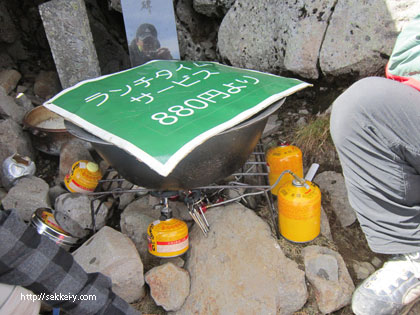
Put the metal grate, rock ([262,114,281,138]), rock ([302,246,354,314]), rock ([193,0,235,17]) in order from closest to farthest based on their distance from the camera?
rock ([302,246,354,314]), the metal grate, rock ([262,114,281,138]), rock ([193,0,235,17])

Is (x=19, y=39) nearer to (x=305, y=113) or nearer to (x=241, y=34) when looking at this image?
(x=241, y=34)

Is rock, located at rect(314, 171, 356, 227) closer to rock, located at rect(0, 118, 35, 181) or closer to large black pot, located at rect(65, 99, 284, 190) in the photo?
large black pot, located at rect(65, 99, 284, 190)

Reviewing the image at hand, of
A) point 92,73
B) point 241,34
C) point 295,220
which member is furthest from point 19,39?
point 295,220

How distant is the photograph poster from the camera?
3164mm

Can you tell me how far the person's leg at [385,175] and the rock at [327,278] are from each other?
0.08m

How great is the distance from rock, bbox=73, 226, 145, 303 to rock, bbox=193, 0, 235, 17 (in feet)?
8.01

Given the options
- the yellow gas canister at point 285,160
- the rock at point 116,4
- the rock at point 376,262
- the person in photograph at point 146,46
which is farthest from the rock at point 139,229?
the rock at point 116,4

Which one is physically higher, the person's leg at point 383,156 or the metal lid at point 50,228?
the person's leg at point 383,156

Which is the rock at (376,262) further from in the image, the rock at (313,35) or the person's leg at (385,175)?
the rock at (313,35)

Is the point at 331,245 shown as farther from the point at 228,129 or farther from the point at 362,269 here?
the point at 228,129

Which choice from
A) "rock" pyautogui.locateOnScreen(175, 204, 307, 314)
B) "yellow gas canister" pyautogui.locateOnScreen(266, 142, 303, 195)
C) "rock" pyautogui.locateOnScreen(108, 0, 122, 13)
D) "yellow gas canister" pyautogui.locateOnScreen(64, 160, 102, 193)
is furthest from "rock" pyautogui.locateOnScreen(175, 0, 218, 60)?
"rock" pyautogui.locateOnScreen(175, 204, 307, 314)

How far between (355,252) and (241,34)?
82.9 inches

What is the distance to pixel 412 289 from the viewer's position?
186 cm

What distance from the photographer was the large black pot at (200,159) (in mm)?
1773
